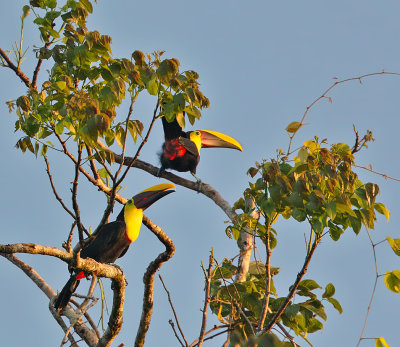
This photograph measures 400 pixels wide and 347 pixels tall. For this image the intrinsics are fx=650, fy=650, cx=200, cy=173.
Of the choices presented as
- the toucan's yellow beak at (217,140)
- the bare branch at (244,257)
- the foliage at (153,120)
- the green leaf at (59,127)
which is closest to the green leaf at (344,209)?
the foliage at (153,120)

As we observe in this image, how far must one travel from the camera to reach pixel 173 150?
30.4 feet

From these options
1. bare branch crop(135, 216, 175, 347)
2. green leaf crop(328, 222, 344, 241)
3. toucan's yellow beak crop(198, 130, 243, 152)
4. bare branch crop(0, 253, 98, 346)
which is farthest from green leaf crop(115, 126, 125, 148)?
toucan's yellow beak crop(198, 130, 243, 152)

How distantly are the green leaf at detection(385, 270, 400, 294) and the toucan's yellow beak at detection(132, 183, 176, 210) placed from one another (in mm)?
3279

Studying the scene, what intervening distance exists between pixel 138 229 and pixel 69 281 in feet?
4.76

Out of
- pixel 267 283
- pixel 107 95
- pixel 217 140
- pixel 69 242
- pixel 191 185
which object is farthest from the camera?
pixel 217 140

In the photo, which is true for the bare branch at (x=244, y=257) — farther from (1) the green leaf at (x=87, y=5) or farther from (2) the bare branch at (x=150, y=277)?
(1) the green leaf at (x=87, y=5)

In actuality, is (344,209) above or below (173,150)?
below

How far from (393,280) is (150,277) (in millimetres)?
2022

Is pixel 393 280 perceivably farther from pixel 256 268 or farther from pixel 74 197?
pixel 74 197

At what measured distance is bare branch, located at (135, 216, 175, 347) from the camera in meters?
5.50

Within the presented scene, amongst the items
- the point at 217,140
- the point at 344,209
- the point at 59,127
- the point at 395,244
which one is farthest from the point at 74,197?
the point at 217,140

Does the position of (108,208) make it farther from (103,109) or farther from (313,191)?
(313,191)

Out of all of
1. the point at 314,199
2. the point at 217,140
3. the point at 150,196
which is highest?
the point at 217,140

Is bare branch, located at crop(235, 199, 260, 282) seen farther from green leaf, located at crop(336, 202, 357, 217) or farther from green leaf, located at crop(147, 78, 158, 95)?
green leaf, located at crop(147, 78, 158, 95)
